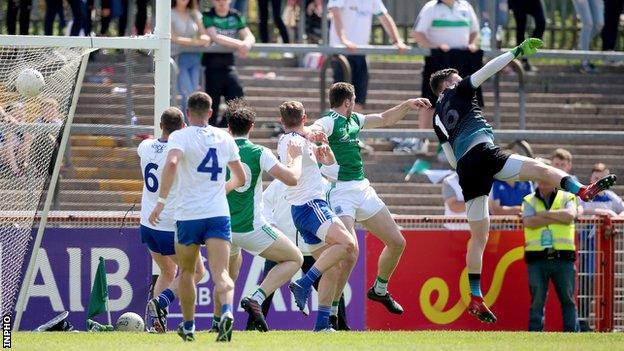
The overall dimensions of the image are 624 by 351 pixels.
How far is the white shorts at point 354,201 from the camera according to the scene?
14.9 metres

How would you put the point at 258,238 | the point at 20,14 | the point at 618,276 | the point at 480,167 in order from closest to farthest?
the point at 258,238 < the point at 480,167 < the point at 618,276 < the point at 20,14

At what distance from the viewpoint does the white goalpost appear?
15211mm

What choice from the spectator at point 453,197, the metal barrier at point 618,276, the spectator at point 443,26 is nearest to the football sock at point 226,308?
the spectator at point 453,197

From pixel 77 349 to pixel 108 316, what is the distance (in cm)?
445

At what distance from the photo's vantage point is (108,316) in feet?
54.3

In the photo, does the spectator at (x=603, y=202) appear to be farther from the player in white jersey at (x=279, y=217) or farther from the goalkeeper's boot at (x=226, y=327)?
the goalkeeper's boot at (x=226, y=327)

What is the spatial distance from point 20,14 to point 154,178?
7073 millimetres

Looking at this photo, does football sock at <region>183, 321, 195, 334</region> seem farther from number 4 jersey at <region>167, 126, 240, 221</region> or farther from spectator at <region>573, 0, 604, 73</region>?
spectator at <region>573, 0, 604, 73</region>

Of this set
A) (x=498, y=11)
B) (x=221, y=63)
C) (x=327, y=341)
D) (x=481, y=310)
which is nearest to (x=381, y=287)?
(x=481, y=310)

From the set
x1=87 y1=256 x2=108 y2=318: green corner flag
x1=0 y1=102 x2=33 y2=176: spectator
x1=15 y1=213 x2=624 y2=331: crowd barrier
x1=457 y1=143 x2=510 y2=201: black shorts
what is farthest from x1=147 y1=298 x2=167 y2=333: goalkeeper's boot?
x1=457 y1=143 x2=510 y2=201: black shorts

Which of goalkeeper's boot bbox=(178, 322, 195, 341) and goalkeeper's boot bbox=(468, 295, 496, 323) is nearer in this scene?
goalkeeper's boot bbox=(178, 322, 195, 341)

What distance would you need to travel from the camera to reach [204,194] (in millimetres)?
12406

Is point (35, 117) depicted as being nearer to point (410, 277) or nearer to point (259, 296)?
point (259, 296)

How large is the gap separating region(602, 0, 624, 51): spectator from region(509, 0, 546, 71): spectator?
0.93 m
